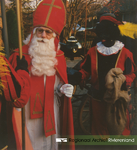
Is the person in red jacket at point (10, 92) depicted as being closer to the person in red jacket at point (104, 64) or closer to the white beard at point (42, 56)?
the white beard at point (42, 56)

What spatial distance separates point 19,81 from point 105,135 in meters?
1.42

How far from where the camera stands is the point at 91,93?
2438 millimetres

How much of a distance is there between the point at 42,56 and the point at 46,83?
1.00 feet

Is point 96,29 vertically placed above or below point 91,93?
above

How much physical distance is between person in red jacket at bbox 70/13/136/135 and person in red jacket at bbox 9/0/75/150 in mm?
355

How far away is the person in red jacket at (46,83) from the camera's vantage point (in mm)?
1884

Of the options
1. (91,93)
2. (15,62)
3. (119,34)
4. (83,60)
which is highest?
(119,34)

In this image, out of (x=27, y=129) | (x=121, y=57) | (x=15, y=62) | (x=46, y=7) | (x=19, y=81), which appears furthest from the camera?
(x=121, y=57)

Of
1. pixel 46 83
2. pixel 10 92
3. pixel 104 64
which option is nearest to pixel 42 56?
pixel 46 83

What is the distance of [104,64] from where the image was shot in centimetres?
221

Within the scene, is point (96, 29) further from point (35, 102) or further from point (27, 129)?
point (27, 129)

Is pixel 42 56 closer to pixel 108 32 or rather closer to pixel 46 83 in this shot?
pixel 46 83

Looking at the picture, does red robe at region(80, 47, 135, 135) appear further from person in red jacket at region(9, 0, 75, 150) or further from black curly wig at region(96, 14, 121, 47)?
person in red jacket at region(9, 0, 75, 150)

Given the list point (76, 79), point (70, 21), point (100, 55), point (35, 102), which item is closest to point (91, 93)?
point (76, 79)
